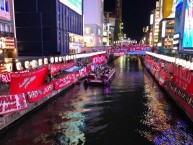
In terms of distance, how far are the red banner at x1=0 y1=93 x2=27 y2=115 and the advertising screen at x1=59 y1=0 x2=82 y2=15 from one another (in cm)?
5639

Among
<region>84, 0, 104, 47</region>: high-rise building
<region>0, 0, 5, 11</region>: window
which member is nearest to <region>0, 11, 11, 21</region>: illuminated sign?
<region>0, 0, 5, 11</region>: window

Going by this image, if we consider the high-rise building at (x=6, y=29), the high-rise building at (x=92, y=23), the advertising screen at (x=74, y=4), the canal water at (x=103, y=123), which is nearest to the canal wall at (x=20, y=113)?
the canal water at (x=103, y=123)

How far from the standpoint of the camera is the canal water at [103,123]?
1870cm

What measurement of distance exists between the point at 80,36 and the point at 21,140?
283 feet

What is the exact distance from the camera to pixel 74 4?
89.5 meters

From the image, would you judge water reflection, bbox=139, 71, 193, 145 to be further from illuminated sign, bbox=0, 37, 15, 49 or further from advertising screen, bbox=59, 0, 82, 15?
advertising screen, bbox=59, 0, 82, 15

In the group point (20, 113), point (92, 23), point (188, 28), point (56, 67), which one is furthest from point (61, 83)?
point (92, 23)

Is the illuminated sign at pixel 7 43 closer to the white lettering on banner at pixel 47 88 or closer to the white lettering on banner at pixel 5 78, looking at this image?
the white lettering on banner at pixel 5 78

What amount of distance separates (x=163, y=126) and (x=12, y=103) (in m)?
14.2

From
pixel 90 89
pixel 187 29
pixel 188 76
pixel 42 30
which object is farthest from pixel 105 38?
pixel 188 76

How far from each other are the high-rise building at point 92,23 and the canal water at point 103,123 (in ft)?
310

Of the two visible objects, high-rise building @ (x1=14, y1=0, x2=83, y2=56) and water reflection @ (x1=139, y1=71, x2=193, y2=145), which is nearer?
water reflection @ (x1=139, y1=71, x2=193, y2=145)

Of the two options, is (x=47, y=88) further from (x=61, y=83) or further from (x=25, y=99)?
(x=25, y=99)

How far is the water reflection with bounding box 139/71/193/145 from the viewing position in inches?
744
